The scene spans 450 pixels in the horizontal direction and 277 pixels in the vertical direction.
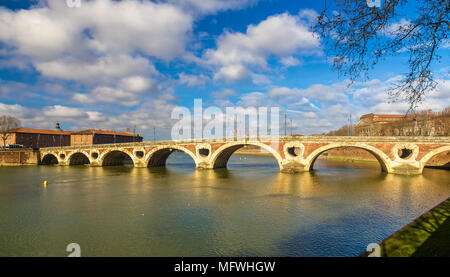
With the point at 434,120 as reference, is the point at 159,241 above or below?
below

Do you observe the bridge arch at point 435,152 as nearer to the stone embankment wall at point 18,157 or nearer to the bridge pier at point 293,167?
the bridge pier at point 293,167

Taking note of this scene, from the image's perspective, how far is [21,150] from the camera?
67.1 metres

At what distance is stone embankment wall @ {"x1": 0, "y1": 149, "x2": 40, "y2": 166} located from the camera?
2589 inches

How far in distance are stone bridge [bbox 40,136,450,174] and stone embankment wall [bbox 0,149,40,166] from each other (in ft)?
53.9

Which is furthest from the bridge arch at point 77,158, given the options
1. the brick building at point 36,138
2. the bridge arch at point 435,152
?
the bridge arch at point 435,152

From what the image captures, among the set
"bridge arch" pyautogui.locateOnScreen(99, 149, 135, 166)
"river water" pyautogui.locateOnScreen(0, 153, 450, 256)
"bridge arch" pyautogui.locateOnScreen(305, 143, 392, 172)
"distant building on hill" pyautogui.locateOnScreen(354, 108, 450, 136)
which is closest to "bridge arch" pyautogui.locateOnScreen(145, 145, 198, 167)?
"bridge arch" pyautogui.locateOnScreen(99, 149, 135, 166)

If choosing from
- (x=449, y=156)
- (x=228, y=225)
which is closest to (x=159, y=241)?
(x=228, y=225)

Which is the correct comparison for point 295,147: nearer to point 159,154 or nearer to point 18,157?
point 159,154

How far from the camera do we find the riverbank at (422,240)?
8.17m

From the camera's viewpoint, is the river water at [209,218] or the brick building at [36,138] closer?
the river water at [209,218]

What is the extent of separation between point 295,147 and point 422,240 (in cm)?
3716

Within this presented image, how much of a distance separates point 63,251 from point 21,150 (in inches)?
2795

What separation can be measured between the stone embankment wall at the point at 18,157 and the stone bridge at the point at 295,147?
53.9ft
